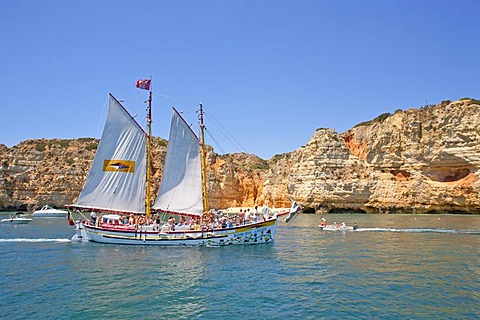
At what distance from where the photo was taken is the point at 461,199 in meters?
66.6

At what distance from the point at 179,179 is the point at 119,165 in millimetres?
5925

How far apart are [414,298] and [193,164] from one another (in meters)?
24.0

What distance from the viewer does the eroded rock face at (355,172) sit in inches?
2685

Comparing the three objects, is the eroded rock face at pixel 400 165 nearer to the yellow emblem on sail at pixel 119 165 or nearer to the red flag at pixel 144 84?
the red flag at pixel 144 84

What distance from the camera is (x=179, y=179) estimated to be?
121 feet

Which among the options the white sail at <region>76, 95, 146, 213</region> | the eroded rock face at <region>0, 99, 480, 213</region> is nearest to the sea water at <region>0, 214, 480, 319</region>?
the white sail at <region>76, 95, 146, 213</region>

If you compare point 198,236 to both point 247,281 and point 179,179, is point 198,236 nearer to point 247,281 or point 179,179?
point 179,179

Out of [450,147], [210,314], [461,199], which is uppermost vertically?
[450,147]

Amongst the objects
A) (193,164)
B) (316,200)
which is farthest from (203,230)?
(316,200)

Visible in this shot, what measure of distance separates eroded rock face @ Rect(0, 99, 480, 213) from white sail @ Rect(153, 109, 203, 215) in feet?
151

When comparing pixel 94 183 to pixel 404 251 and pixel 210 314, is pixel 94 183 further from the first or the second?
pixel 404 251

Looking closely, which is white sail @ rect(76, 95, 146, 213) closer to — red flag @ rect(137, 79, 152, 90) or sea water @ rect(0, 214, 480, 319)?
red flag @ rect(137, 79, 152, 90)

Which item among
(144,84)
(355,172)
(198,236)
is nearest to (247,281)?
(198,236)

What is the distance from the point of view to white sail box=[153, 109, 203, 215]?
3681cm
